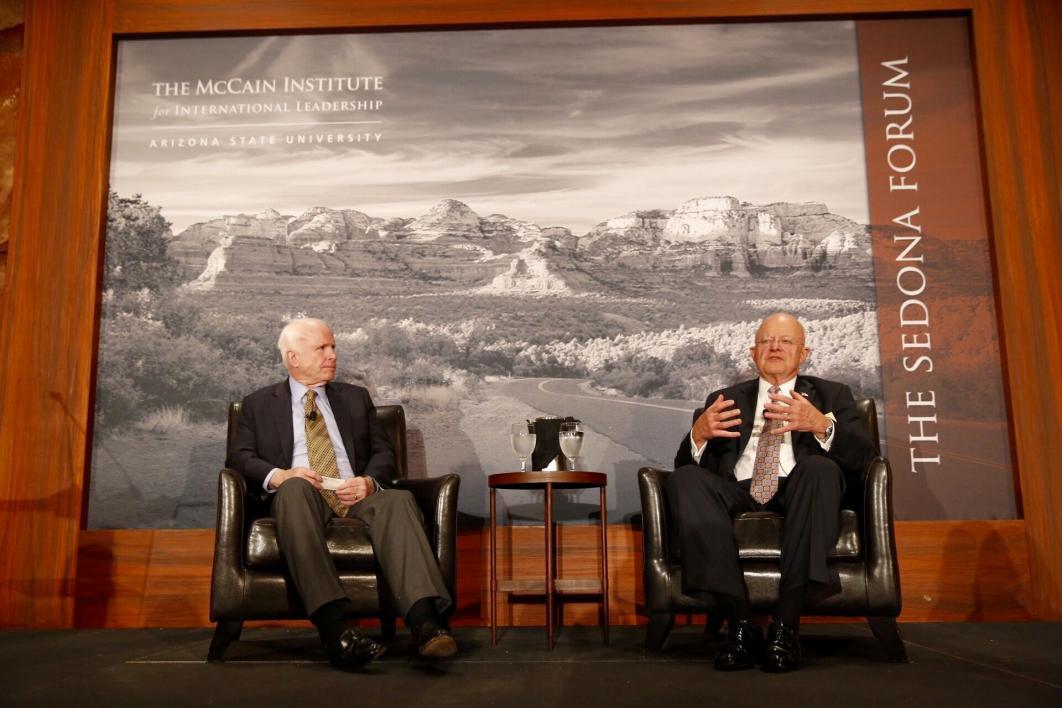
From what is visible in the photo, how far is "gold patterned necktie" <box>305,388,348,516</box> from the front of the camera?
11.0 ft

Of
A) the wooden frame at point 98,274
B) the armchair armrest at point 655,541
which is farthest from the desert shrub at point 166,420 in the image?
the armchair armrest at point 655,541

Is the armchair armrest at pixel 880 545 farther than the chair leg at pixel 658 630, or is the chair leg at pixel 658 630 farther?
the chair leg at pixel 658 630

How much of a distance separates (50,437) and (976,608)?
376 cm

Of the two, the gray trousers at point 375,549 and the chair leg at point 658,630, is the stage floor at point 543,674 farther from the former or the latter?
the gray trousers at point 375,549

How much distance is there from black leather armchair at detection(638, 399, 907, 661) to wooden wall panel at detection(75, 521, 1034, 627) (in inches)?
33.3

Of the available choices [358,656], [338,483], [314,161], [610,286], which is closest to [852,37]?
[610,286]

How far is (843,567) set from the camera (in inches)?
113

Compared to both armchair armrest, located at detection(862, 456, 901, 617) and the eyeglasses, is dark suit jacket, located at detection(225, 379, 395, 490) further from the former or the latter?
armchair armrest, located at detection(862, 456, 901, 617)

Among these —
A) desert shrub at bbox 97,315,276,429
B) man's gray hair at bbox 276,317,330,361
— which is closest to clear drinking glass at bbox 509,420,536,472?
man's gray hair at bbox 276,317,330,361

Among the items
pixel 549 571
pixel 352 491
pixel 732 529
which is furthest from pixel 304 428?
pixel 732 529

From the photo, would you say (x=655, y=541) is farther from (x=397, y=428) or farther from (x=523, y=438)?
(x=397, y=428)

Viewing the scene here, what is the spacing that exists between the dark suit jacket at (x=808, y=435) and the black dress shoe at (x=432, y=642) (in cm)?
101

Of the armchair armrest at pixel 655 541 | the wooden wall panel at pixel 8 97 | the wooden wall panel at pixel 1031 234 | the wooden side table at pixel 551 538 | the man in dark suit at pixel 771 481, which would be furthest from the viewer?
the wooden wall panel at pixel 8 97

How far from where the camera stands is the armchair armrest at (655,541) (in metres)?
2.98
